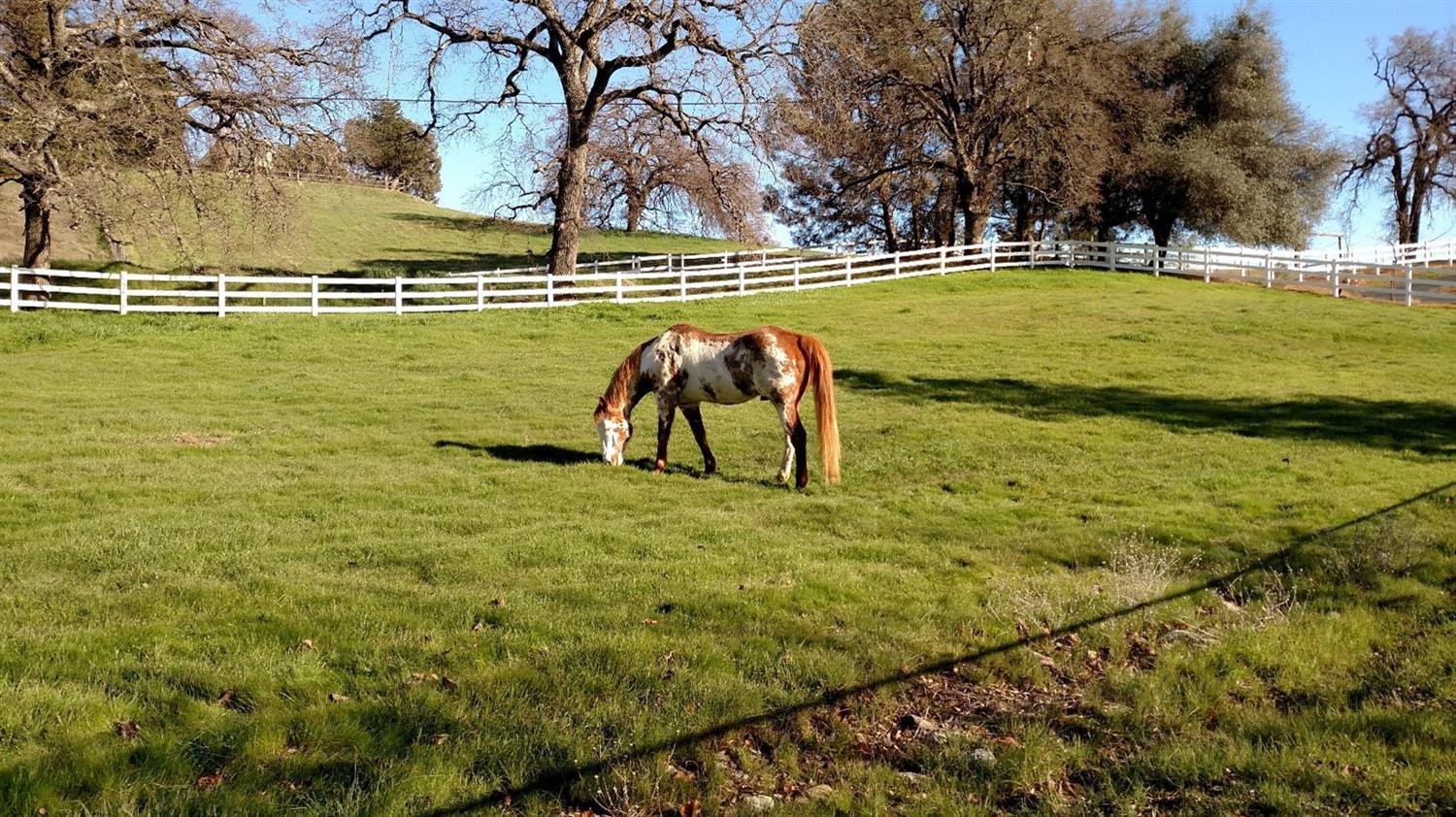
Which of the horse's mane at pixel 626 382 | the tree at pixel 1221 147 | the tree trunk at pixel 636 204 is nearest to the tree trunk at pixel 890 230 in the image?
the tree at pixel 1221 147

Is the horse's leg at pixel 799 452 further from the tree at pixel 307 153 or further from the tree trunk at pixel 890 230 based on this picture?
the tree trunk at pixel 890 230

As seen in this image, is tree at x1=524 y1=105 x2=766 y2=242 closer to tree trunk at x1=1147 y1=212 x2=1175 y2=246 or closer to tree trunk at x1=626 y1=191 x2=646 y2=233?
tree trunk at x1=626 y1=191 x2=646 y2=233

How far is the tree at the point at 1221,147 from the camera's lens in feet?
124

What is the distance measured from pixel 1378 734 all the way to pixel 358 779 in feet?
14.4

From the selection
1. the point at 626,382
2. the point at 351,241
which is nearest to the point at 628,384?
the point at 626,382

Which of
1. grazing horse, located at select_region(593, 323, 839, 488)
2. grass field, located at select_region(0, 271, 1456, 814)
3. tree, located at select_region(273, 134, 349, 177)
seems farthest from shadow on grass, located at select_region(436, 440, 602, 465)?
tree, located at select_region(273, 134, 349, 177)

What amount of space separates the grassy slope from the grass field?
16025 mm

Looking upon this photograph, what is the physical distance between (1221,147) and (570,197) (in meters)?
24.8

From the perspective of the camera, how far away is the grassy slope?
30781mm

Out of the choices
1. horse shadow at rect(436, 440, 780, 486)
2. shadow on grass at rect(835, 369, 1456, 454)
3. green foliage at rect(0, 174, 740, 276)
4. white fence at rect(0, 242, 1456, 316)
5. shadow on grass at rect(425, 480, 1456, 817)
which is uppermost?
green foliage at rect(0, 174, 740, 276)

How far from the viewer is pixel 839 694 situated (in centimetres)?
518

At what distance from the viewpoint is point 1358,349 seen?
69.4 feet

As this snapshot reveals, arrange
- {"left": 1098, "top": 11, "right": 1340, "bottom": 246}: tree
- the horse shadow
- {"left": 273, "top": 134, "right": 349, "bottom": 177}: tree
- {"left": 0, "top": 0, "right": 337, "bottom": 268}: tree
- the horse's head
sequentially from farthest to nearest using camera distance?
1. {"left": 1098, "top": 11, "right": 1340, "bottom": 246}: tree
2. {"left": 273, "top": 134, "right": 349, "bottom": 177}: tree
3. {"left": 0, "top": 0, "right": 337, "bottom": 268}: tree
4. the horse's head
5. the horse shadow

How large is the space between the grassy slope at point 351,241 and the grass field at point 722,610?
16.0m
